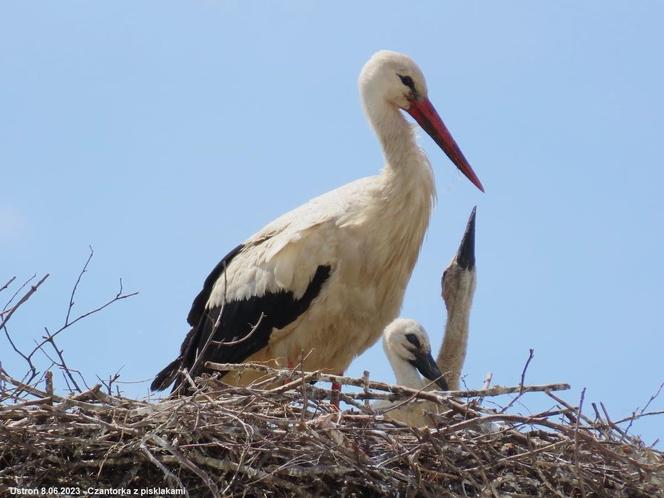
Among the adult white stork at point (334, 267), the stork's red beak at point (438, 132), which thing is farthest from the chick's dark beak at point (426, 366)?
the stork's red beak at point (438, 132)

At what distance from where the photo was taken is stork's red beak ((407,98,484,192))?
778 centimetres

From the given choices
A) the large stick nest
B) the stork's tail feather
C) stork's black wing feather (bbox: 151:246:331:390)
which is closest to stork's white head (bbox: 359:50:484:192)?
stork's black wing feather (bbox: 151:246:331:390)

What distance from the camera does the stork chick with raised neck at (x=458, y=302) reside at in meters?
8.13

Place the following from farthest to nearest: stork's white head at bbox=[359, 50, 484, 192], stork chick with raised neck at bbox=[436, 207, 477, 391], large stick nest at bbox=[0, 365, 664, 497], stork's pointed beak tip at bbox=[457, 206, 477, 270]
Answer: stork's pointed beak tip at bbox=[457, 206, 477, 270], stork chick with raised neck at bbox=[436, 207, 477, 391], stork's white head at bbox=[359, 50, 484, 192], large stick nest at bbox=[0, 365, 664, 497]

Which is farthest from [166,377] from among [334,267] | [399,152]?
[399,152]

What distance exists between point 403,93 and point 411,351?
1.20 metres

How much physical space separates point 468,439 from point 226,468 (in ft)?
2.88

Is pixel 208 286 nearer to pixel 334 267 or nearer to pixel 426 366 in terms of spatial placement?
pixel 334 267

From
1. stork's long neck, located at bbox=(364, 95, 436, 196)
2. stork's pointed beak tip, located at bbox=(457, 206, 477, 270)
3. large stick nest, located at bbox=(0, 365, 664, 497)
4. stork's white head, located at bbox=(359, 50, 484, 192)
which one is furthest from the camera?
stork's pointed beak tip, located at bbox=(457, 206, 477, 270)

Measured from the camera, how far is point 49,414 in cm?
578

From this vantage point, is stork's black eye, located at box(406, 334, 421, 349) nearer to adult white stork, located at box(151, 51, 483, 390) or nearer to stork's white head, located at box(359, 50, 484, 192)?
adult white stork, located at box(151, 51, 483, 390)

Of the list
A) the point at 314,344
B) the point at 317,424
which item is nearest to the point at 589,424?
the point at 317,424

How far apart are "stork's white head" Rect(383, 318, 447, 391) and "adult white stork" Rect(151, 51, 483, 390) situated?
15cm

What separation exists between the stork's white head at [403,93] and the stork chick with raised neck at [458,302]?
73 cm
